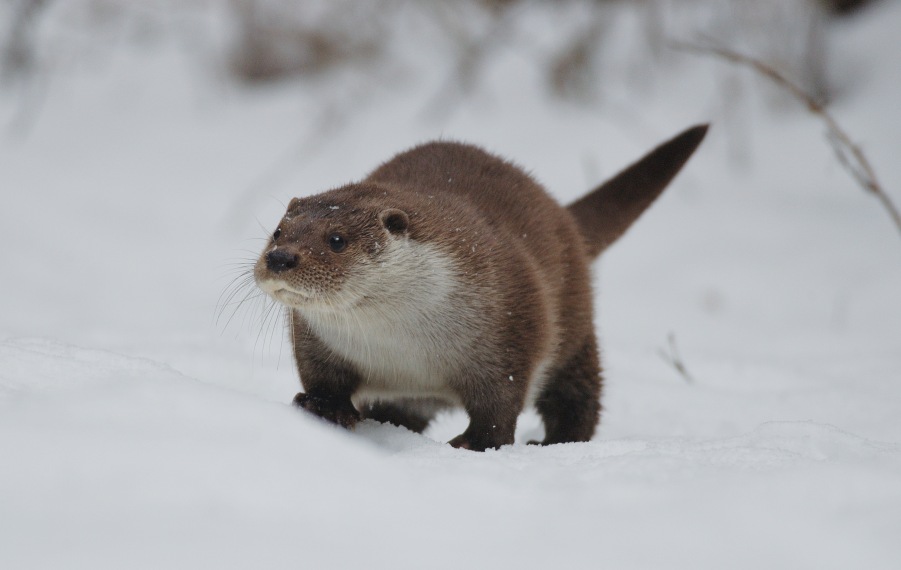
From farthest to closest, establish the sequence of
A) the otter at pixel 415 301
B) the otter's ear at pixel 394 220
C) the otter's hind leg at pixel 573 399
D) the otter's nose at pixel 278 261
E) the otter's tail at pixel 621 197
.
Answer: the otter's tail at pixel 621 197, the otter's hind leg at pixel 573 399, the otter's ear at pixel 394 220, the otter at pixel 415 301, the otter's nose at pixel 278 261

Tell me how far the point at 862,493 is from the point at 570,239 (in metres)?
2.10

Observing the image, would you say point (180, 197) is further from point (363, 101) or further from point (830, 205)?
point (830, 205)

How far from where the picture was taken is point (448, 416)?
4348mm

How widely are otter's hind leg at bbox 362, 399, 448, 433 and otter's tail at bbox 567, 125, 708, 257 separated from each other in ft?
3.55

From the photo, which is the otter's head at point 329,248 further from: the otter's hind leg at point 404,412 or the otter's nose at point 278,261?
the otter's hind leg at point 404,412

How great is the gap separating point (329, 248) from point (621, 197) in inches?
67.4

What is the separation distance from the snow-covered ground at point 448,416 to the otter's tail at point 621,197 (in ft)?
2.44

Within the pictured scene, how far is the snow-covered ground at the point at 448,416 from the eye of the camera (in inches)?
67.2

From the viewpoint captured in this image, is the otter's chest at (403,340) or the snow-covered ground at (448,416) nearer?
the snow-covered ground at (448,416)

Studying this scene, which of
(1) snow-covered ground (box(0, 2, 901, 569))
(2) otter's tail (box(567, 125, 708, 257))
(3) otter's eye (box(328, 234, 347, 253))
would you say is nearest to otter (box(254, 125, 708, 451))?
(3) otter's eye (box(328, 234, 347, 253))

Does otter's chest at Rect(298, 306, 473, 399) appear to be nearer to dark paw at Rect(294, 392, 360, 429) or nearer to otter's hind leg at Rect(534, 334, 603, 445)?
dark paw at Rect(294, 392, 360, 429)

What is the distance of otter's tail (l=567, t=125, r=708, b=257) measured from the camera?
13.9ft

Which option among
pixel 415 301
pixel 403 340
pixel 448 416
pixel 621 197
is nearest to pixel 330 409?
pixel 403 340

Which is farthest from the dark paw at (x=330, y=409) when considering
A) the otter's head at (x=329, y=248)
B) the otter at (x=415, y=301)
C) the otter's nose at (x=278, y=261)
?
Result: the otter's nose at (x=278, y=261)
